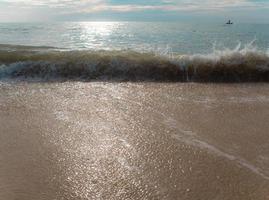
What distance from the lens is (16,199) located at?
12.7 ft

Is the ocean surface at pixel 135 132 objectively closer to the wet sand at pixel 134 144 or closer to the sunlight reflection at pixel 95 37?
the wet sand at pixel 134 144

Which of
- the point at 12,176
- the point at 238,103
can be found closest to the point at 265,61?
the point at 238,103

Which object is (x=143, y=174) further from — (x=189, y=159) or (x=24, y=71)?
(x=24, y=71)

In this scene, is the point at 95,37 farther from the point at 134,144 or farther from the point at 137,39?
the point at 134,144

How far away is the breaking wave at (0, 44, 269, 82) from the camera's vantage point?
1053 cm

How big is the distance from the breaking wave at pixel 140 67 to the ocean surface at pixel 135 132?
0.05m

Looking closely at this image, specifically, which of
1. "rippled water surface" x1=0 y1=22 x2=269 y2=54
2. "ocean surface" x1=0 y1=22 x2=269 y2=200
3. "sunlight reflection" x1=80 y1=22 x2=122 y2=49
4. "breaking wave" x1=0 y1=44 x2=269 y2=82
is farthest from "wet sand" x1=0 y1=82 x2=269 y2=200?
"sunlight reflection" x1=80 y1=22 x2=122 y2=49

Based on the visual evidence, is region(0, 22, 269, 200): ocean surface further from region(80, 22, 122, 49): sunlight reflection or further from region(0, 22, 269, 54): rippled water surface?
region(80, 22, 122, 49): sunlight reflection

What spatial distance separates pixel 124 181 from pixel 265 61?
853cm

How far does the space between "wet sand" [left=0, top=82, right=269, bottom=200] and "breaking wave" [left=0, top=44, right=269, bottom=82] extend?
6.31 feet

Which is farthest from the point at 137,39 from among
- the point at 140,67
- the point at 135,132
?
the point at 135,132

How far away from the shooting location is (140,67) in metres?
11.1

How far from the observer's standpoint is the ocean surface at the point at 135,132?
164 inches

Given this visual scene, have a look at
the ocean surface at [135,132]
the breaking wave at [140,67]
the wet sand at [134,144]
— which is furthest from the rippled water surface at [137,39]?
the wet sand at [134,144]
